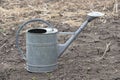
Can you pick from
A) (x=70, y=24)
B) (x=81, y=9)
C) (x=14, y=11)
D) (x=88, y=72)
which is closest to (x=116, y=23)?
(x=70, y=24)

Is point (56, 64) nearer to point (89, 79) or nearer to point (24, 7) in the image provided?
point (89, 79)

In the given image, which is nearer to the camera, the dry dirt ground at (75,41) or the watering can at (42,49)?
the watering can at (42,49)

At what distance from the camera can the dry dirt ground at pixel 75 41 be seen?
16.2 feet

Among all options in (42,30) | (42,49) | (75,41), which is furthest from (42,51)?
(75,41)

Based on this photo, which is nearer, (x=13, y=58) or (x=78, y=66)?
(x=78, y=66)

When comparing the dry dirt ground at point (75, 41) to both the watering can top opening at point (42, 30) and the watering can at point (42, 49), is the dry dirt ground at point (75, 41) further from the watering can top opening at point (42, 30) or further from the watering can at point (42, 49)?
the watering can top opening at point (42, 30)

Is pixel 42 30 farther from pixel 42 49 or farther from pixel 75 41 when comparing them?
pixel 75 41

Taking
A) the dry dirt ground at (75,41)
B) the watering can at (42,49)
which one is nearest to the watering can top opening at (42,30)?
the watering can at (42,49)

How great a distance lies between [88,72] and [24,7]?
14.3ft

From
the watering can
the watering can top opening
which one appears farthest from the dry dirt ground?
the watering can top opening

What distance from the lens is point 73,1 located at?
965 centimetres

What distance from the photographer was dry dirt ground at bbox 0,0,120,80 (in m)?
4.93

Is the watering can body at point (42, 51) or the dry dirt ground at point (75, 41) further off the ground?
the watering can body at point (42, 51)

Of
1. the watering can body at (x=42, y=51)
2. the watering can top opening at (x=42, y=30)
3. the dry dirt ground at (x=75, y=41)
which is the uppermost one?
the watering can top opening at (x=42, y=30)
